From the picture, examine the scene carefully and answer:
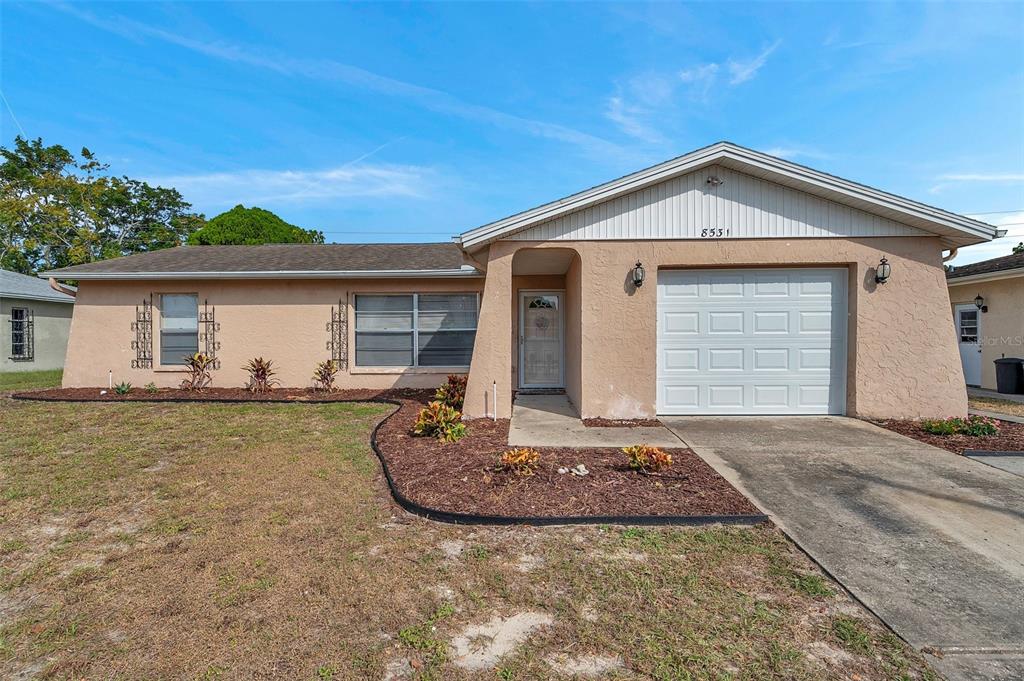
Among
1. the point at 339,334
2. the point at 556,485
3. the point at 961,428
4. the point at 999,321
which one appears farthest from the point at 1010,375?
the point at 339,334

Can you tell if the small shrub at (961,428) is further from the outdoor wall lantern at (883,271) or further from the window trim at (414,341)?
the window trim at (414,341)

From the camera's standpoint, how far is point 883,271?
704 centimetres

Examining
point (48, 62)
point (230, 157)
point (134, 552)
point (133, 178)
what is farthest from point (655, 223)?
point (133, 178)

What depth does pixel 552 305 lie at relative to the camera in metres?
10.8

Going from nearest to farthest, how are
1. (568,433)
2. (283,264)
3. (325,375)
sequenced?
(568,433), (325,375), (283,264)

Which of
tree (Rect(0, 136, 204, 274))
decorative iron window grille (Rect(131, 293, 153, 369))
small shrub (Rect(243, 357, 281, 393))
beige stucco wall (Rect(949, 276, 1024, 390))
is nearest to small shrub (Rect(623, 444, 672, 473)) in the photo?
small shrub (Rect(243, 357, 281, 393))

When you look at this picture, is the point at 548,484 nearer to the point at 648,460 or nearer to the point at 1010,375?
the point at 648,460

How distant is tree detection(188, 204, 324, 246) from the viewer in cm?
2700

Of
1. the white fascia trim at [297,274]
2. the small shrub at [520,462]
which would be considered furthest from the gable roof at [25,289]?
the small shrub at [520,462]

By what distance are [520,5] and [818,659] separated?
10.4 metres

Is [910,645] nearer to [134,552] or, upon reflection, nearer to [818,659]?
[818,659]

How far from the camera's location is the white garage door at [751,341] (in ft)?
24.6

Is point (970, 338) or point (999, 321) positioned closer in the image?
point (999, 321)

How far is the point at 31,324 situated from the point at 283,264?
11.7m
